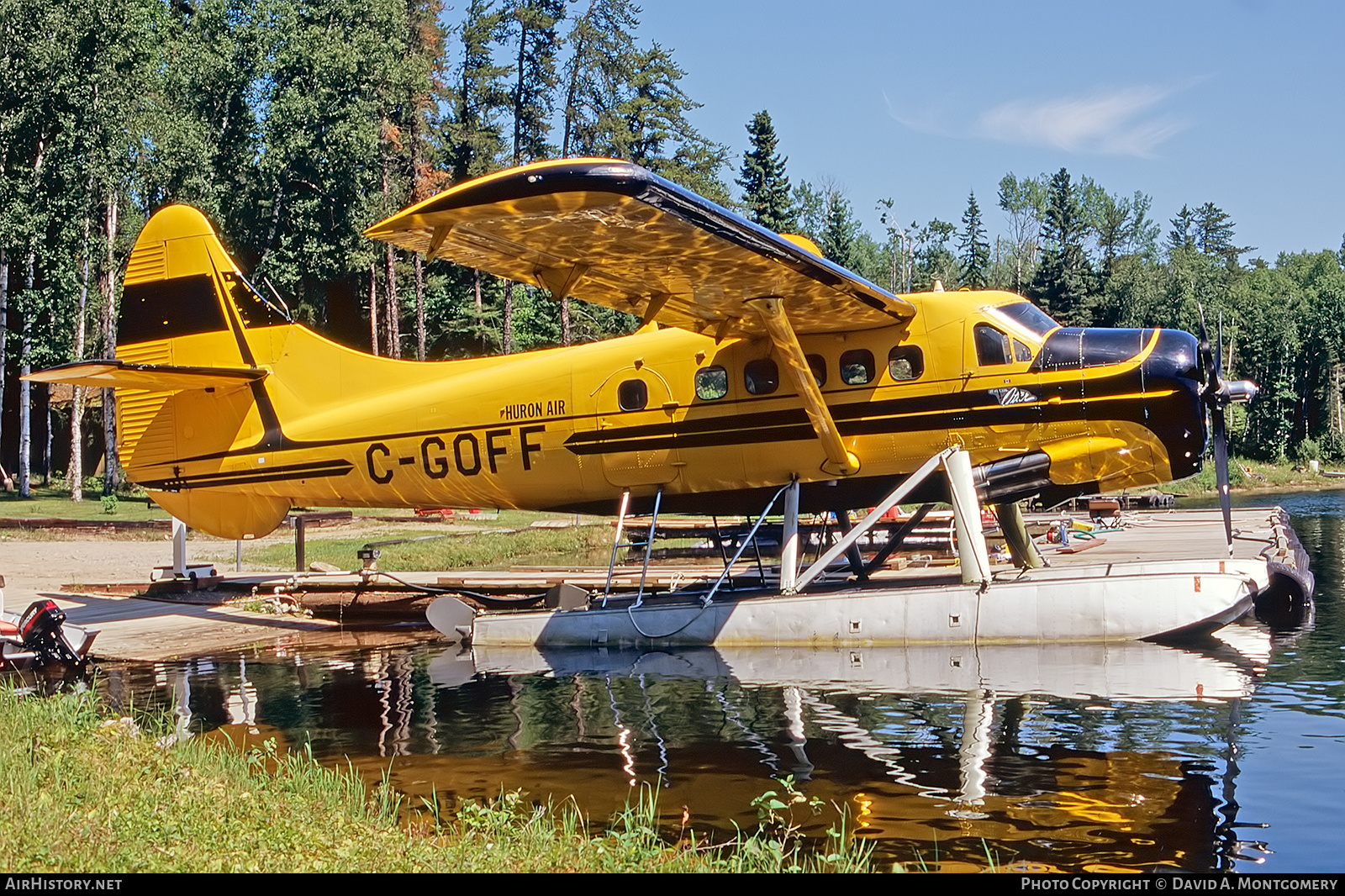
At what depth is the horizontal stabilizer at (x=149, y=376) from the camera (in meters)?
14.1

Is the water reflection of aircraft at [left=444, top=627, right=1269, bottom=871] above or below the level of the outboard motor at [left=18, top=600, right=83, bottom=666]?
below

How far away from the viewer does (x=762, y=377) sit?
14133mm

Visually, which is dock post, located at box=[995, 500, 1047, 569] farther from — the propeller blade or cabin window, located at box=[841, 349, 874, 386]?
cabin window, located at box=[841, 349, 874, 386]

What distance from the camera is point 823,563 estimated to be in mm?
14109

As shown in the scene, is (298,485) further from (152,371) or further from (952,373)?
(952,373)

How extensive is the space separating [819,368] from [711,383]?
52.5 inches

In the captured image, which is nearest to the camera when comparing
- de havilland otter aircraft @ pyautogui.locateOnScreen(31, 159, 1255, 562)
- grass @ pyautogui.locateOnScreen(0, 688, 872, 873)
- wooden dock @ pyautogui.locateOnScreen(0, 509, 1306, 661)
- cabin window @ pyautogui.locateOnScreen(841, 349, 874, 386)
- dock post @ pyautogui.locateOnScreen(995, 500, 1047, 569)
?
grass @ pyautogui.locateOnScreen(0, 688, 872, 873)

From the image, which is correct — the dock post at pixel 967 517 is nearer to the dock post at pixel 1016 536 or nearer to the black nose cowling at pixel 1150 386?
the black nose cowling at pixel 1150 386

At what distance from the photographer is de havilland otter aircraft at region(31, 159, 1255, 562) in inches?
456

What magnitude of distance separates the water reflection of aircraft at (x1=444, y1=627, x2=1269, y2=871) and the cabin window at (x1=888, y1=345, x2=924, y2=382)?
10.5ft

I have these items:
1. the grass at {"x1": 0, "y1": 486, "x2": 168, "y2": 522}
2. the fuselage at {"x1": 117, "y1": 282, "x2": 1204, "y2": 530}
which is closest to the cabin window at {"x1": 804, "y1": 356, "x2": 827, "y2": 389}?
the fuselage at {"x1": 117, "y1": 282, "x2": 1204, "y2": 530}

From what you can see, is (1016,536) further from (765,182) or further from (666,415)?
(765,182)
